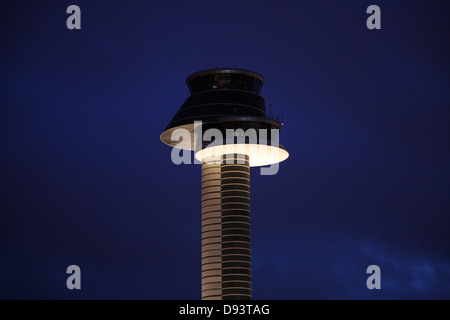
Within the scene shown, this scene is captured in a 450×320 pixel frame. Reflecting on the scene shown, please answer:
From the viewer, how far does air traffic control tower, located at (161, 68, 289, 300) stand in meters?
137

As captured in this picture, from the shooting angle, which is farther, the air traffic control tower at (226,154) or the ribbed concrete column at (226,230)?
the air traffic control tower at (226,154)

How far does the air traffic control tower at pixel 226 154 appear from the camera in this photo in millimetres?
137250

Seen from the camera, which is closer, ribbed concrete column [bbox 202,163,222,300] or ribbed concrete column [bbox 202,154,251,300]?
ribbed concrete column [bbox 202,154,251,300]

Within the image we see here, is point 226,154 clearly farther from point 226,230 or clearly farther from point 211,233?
point 211,233

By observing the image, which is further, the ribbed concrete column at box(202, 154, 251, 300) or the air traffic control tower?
the air traffic control tower

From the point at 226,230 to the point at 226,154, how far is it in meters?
12.3

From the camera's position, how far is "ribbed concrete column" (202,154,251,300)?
13638cm

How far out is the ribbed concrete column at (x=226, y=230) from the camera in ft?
447
